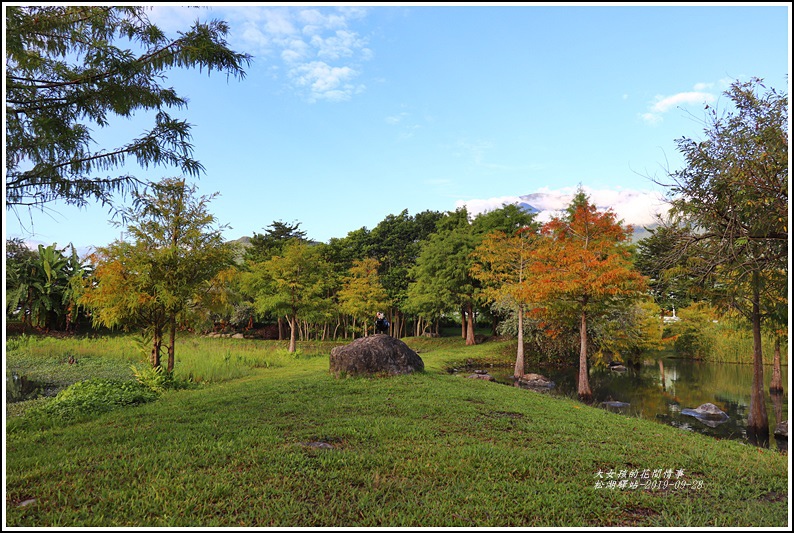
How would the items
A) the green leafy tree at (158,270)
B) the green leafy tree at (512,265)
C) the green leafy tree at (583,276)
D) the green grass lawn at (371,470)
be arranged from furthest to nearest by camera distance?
the green leafy tree at (512,265) → the green leafy tree at (583,276) → the green leafy tree at (158,270) → the green grass lawn at (371,470)

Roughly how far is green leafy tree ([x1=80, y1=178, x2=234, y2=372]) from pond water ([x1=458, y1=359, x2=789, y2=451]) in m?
11.8

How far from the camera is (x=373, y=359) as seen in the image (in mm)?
11797

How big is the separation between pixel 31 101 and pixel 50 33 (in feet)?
2.90

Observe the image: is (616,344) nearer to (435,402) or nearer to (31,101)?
(435,402)

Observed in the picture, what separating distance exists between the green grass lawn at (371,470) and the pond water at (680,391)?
4.51 meters

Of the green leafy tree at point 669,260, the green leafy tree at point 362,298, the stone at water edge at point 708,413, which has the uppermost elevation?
the green leafy tree at point 669,260

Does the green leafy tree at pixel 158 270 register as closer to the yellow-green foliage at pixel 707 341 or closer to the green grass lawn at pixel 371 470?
the green grass lawn at pixel 371 470

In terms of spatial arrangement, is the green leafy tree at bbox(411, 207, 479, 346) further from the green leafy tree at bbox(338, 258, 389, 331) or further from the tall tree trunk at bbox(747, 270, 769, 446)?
the tall tree trunk at bbox(747, 270, 769, 446)

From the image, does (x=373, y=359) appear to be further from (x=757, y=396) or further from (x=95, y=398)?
(x=757, y=396)

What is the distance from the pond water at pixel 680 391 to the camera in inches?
448

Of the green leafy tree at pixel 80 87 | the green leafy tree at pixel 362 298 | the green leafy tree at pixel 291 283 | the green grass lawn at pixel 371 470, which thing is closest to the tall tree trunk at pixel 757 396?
the green grass lawn at pixel 371 470

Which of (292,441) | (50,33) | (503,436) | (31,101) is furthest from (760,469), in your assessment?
(50,33)

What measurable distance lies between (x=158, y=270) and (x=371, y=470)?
28.0ft

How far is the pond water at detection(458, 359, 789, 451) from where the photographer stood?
11375 millimetres
